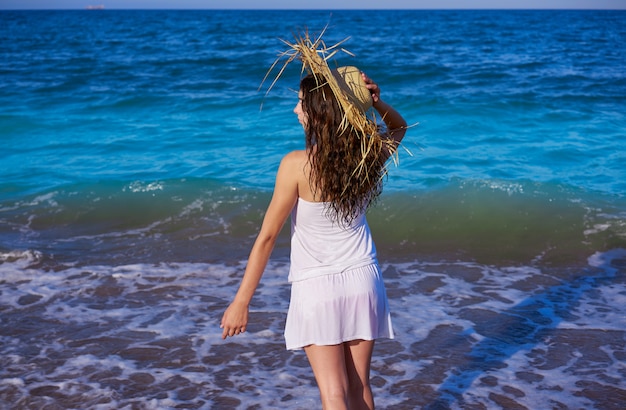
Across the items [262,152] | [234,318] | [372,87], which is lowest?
[262,152]

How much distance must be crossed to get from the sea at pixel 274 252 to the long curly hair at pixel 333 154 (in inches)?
11.2

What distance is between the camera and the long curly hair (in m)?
2.52

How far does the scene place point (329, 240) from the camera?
2691mm

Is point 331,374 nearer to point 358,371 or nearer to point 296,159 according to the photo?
point 358,371

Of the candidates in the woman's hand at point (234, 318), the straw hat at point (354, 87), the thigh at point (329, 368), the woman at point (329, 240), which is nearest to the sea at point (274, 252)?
the straw hat at point (354, 87)

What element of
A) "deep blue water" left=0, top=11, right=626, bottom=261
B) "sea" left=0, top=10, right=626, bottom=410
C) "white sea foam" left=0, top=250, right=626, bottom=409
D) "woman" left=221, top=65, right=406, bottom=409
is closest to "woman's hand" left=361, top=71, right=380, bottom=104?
"woman" left=221, top=65, right=406, bottom=409

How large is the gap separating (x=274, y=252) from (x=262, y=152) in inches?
190

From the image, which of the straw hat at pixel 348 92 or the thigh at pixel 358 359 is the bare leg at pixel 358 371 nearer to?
the thigh at pixel 358 359

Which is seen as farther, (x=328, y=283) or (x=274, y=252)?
(x=274, y=252)

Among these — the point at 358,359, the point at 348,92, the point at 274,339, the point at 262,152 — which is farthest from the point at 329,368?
the point at 262,152

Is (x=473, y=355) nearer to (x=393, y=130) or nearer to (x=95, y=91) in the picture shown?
(x=393, y=130)

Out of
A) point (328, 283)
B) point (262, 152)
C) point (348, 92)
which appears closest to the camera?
point (348, 92)

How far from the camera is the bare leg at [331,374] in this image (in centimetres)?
265

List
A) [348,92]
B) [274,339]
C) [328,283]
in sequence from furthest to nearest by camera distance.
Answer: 1. [274,339]
2. [328,283]
3. [348,92]
